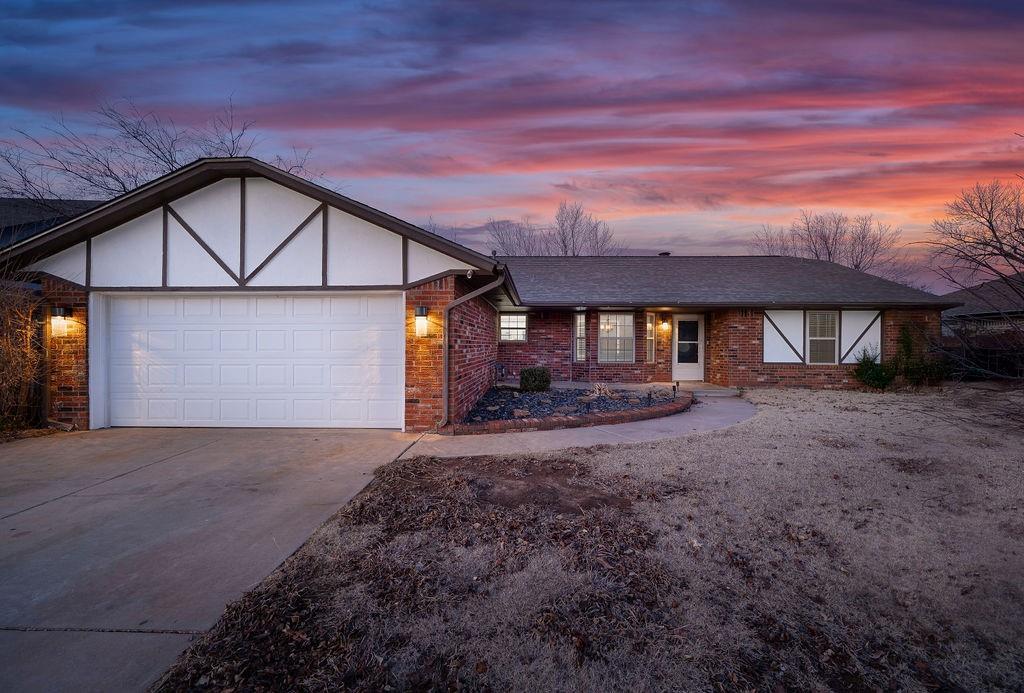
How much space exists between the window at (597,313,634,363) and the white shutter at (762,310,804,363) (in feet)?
13.5

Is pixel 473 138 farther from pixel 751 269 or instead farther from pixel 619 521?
pixel 751 269

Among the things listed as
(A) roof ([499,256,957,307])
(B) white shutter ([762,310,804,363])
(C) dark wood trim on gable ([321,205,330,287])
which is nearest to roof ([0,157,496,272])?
(C) dark wood trim on gable ([321,205,330,287])

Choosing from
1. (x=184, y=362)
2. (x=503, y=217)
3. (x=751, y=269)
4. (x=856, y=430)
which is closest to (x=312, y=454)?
(x=184, y=362)

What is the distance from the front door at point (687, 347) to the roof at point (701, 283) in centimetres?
129

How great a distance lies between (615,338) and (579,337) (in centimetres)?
122

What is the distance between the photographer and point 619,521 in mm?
3883

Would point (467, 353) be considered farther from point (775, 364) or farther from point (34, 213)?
point (34, 213)

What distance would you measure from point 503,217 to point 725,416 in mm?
23755

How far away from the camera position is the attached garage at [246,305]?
7.47 meters

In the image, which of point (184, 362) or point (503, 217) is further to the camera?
point (503, 217)

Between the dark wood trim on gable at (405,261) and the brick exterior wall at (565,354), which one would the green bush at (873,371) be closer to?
the brick exterior wall at (565,354)

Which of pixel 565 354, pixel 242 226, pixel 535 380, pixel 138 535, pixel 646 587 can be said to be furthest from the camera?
pixel 565 354

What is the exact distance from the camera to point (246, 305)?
7.88 metres

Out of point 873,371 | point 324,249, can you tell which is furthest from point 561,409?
point 873,371
